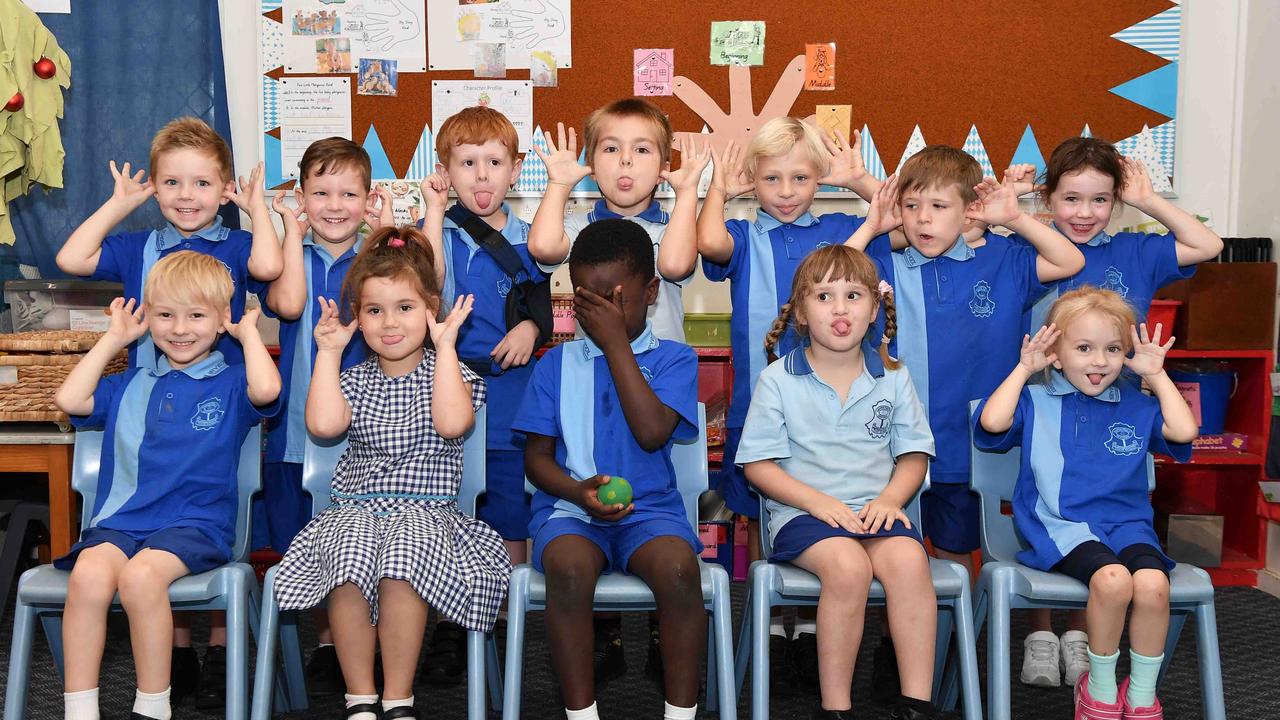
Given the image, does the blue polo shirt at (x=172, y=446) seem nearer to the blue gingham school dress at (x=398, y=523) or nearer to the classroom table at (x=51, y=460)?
the blue gingham school dress at (x=398, y=523)

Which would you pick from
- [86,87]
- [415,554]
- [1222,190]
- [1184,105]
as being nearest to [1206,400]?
[1222,190]

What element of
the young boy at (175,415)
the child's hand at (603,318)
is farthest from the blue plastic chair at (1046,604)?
the young boy at (175,415)

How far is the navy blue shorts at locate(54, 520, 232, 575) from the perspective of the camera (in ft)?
6.79

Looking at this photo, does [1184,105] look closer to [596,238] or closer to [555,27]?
[555,27]

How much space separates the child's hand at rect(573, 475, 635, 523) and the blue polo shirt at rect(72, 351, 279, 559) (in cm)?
73

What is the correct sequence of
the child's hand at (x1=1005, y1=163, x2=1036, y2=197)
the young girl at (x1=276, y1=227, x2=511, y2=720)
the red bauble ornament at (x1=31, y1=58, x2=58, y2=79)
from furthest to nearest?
the red bauble ornament at (x1=31, y1=58, x2=58, y2=79) < the child's hand at (x1=1005, y1=163, x2=1036, y2=197) < the young girl at (x1=276, y1=227, x2=511, y2=720)

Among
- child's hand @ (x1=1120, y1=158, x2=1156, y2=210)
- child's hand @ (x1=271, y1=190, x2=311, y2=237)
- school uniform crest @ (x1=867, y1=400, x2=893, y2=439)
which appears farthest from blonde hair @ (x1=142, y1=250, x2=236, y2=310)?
child's hand @ (x1=1120, y1=158, x2=1156, y2=210)

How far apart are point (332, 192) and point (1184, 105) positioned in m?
2.96

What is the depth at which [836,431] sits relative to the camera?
2.19 meters

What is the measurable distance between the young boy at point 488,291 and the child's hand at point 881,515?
0.83 metres

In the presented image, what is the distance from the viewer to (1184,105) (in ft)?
12.5

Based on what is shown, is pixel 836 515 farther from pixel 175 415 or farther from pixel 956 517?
pixel 175 415

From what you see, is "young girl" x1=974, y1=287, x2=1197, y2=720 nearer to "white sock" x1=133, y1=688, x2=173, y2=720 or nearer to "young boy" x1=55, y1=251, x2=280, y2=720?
"young boy" x1=55, y1=251, x2=280, y2=720

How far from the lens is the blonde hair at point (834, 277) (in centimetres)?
220
